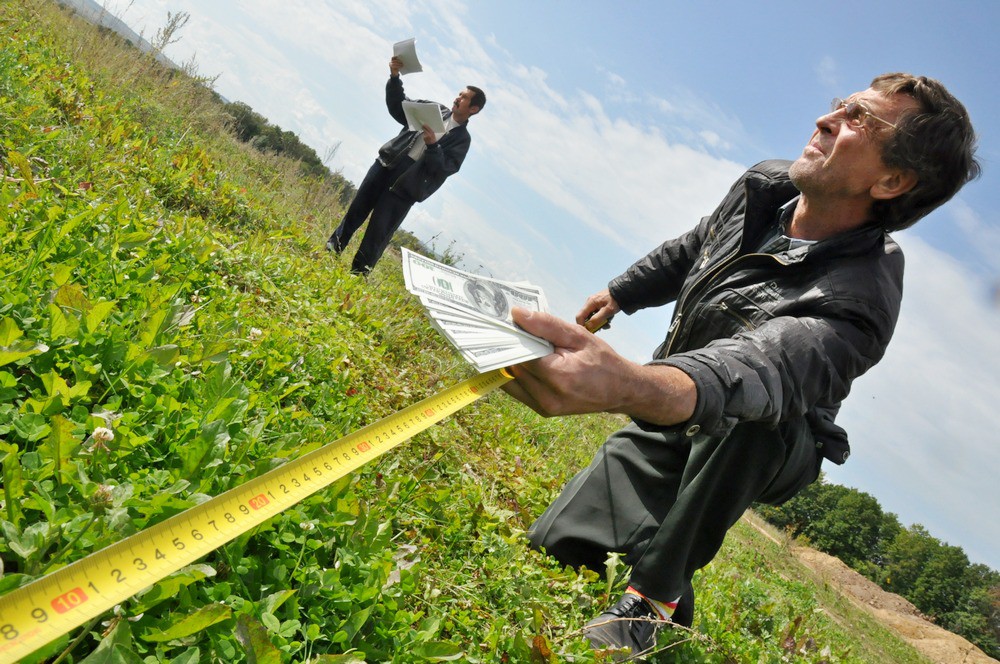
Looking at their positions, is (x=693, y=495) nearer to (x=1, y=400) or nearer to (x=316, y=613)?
(x=316, y=613)

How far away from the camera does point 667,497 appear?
2875 millimetres

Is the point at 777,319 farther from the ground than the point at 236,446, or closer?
farther from the ground

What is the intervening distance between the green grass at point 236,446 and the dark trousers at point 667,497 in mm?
186

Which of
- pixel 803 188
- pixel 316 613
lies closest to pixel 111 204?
pixel 316 613

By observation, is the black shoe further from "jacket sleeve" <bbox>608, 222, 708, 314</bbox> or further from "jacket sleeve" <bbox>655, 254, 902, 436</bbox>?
"jacket sleeve" <bbox>608, 222, 708, 314</bbox>

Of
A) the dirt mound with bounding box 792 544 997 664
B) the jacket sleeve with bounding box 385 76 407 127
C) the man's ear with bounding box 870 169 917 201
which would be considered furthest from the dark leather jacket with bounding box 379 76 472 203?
the dirt mound with bounding box 792 544 997 664

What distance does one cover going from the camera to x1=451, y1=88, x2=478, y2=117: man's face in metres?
5.86

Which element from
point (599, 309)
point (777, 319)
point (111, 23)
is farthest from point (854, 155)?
point (111, 23)

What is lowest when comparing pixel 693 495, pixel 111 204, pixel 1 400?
pixel 1 400

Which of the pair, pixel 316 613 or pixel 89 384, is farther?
pixel 89 384

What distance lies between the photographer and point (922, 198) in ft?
9.04

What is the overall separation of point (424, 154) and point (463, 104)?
750 millimetres

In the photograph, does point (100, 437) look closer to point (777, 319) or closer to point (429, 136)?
point (777, 319)

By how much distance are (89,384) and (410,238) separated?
417 inches
